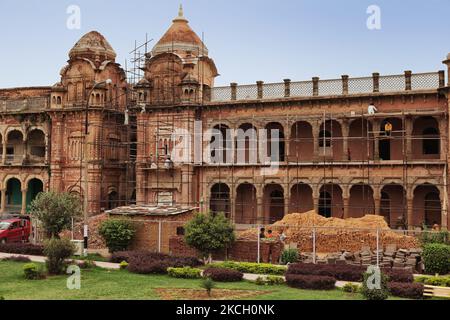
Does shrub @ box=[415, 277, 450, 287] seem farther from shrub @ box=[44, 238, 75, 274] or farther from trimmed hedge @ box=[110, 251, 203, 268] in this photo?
shrub @ box=[44, 238, 75, 274]

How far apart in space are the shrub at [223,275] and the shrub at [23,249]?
10.1 meters

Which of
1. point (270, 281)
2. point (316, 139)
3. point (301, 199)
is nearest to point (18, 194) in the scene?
point (301, 199)

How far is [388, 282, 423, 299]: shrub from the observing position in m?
17.1

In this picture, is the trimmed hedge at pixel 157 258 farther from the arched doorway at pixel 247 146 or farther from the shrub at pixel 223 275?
the arched doorway at pixel 247 146

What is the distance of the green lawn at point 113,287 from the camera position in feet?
54.3

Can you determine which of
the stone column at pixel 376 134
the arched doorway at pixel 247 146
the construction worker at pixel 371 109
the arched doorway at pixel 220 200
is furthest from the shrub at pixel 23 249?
the construction worker at pixel 371 109

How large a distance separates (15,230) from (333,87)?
64.8 feet

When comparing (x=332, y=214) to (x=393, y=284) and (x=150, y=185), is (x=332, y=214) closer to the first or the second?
(x=150, y=185)

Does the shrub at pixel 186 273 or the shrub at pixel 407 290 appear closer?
the shrub at pixel 407 290

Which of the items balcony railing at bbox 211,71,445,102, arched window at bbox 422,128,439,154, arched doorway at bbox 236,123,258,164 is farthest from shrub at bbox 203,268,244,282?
arched window at bbox 422,128,439,154

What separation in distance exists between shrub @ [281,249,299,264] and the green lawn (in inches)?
177

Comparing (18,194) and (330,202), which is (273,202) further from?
(18,194)

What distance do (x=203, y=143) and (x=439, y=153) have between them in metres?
14.3

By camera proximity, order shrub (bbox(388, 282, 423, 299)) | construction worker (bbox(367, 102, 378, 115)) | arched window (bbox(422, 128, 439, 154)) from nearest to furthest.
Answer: shrub (bbox(388, 282, 423, 299)) → construction worker (bbox(367, 102, 378, 115)) → arched window (bbox(422, 128, 439, 154))
